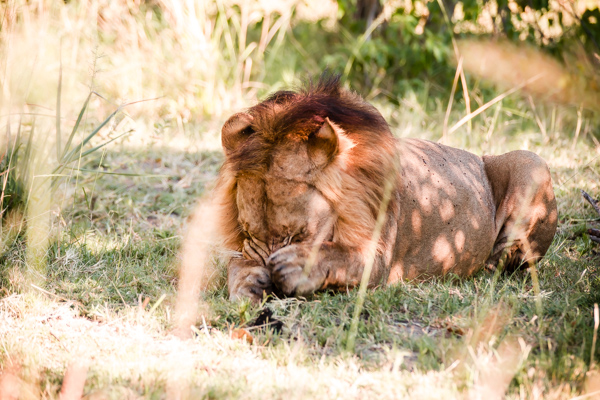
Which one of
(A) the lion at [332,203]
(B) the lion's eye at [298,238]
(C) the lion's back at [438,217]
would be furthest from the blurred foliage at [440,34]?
(B) the lion's eye at [298,238]

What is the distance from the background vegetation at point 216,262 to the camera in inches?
91.0

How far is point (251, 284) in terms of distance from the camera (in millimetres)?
3025

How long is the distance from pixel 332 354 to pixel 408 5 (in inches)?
268

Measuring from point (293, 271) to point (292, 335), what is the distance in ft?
1.21

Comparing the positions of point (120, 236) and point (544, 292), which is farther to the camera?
point (120, 236)

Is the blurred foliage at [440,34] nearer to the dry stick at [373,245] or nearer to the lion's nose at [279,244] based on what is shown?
the dry stick at [373,245]

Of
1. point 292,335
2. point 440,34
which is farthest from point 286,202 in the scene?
point 440,34

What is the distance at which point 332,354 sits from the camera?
250cm

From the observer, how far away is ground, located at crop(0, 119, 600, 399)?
7.27 ft

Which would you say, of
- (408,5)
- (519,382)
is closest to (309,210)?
(519,382)

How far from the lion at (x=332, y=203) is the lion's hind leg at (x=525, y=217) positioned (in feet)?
0.34

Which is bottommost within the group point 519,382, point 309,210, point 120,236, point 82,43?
point 120,236

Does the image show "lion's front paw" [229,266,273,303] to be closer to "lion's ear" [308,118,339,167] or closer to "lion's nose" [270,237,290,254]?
"lion's nose" [270,237,290,254]

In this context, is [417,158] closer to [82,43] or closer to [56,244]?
[56,244]
